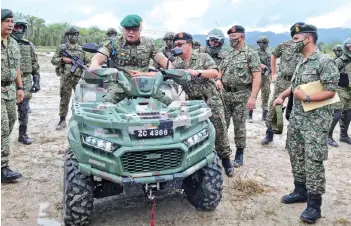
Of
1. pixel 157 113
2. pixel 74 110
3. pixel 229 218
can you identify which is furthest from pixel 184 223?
pixel 74 110

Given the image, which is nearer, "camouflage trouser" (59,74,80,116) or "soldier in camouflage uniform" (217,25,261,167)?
"soldier in camouflage uniform" (217,25,261,167)

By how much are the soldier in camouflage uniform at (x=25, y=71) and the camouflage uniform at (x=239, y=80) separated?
3398 millimetres

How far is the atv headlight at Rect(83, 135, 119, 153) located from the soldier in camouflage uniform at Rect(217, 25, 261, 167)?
247 cm

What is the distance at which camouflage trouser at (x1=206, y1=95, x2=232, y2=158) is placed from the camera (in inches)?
212

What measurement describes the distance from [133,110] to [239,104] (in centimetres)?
231

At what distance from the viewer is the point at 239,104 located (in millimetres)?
5801

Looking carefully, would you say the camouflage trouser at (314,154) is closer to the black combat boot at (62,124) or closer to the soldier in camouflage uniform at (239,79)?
the soldier in camouflage uniform at (239,79)

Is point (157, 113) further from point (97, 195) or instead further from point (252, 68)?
point (252, 68)

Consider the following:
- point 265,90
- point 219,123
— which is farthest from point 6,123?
point 265,90

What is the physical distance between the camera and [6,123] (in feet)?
16.4

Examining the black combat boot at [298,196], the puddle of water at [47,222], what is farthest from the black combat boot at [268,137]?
the puddle of water at [47,222]

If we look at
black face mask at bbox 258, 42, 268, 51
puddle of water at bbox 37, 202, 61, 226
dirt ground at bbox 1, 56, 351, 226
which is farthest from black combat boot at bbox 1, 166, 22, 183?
black face mask at bbox 258, 42, 268, 51

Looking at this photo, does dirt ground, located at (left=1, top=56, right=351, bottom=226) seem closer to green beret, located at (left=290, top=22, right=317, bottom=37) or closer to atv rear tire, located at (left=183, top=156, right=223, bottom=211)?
atv rear tire, located at (left=183, top=156, right=223, bottom=211)

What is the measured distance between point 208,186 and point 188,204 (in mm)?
512
